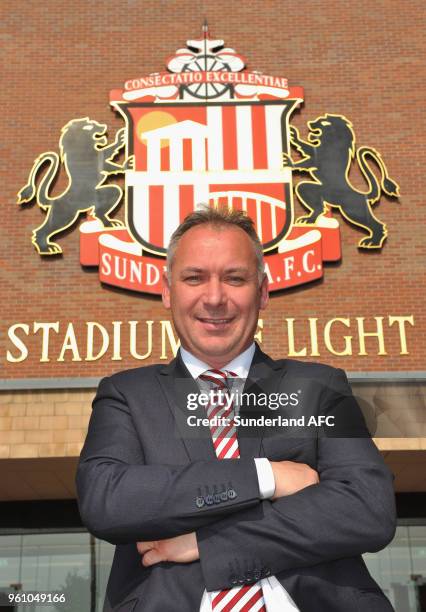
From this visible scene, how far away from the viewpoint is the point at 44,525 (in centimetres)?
1116

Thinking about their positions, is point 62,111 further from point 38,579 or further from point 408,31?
point 38,579

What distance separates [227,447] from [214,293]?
48cm

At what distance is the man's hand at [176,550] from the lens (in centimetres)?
206

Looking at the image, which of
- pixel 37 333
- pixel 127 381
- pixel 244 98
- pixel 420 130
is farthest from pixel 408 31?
pixel 127 381

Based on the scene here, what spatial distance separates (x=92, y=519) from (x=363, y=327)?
8.72 meters

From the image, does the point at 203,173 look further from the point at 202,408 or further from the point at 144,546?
the point at 144,546

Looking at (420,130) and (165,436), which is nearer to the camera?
(165,436)

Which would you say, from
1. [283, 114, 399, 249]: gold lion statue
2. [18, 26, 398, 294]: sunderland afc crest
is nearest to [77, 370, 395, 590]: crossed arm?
[18, 26, 398, 294]: sunderland afc crest

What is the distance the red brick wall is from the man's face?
7.89m

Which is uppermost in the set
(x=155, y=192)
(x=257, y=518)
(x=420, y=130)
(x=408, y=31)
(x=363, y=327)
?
(x=408, y=31)

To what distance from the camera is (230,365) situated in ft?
8.02

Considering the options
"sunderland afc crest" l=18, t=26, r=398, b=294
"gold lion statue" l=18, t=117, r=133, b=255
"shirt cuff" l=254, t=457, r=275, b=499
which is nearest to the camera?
"shirt cuff" l=254, t=457, r=275, b=499

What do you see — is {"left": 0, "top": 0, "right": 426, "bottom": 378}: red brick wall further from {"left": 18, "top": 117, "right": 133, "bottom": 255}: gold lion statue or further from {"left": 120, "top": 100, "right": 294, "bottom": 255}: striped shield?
{"left": 120, "top": 100, "right": 294, "bottom": 255}: striped shield

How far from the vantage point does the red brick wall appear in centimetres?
1059
